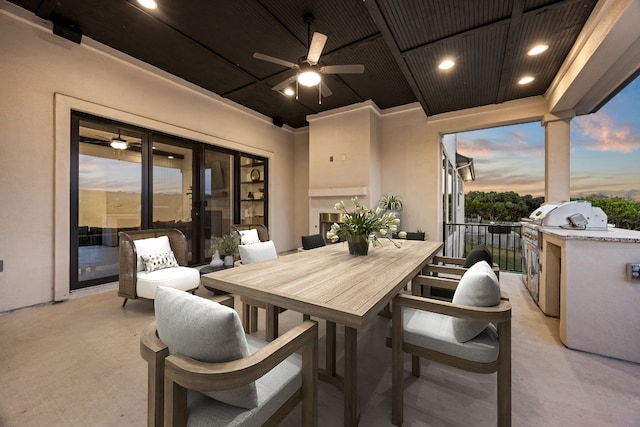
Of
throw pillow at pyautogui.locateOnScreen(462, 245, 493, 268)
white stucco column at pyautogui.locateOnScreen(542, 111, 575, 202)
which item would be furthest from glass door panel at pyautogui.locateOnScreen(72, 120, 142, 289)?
white stucco column at pyautogui.locateOnScreen(542, 111, 575, 202)

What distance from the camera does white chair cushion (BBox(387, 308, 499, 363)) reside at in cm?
122

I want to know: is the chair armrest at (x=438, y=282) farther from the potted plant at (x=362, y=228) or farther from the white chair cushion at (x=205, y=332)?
the white chair cushion at (x=205, y=332)

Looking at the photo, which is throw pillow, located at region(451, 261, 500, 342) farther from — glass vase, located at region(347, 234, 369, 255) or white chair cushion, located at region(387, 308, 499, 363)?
glass vase, located at region(347, 234, 369, 255)

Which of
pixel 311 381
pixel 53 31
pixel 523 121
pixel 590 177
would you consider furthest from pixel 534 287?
pixel 53 31

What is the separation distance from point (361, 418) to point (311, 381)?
62 centimetres

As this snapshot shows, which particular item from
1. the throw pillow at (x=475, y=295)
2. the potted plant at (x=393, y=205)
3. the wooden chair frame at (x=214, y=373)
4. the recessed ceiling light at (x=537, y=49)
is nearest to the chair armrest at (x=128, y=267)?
the wooden chair frame at (x=214, y=373)

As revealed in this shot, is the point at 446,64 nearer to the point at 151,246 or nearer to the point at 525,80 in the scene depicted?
the point at 525,80

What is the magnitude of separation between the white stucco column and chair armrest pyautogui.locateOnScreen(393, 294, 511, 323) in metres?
3.66

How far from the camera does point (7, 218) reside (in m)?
2.68

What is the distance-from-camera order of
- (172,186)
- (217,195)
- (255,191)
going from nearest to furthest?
(172,186) < (217,195) < (255,191)

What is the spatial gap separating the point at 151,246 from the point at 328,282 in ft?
8.63

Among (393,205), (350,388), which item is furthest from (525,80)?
(350,388)

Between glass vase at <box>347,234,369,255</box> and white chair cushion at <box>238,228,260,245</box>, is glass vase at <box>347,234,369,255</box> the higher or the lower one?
the higher one

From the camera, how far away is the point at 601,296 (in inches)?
76.4
